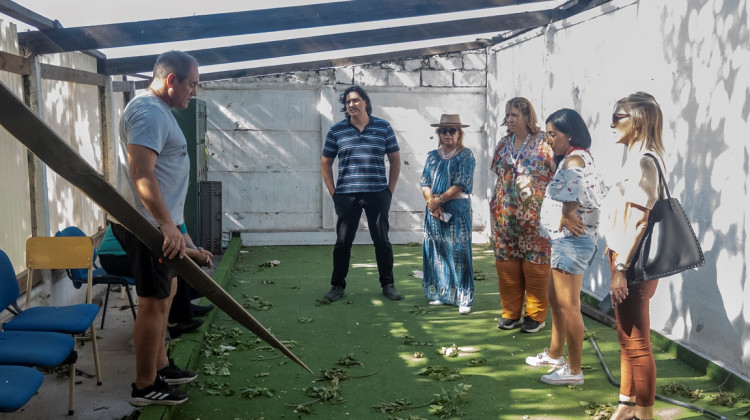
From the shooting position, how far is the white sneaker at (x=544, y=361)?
5.23m

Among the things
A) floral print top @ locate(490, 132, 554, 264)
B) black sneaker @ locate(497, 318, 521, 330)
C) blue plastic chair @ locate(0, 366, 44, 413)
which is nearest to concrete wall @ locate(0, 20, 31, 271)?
blue plastic chair @ locate(0, 366, 44, 413)

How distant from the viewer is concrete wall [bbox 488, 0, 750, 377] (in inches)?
191

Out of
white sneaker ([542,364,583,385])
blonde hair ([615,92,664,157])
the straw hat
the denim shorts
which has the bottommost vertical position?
white sneaker ([542,364,583,385])

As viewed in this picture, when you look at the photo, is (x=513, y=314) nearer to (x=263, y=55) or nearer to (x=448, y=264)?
(x=448, y=264)

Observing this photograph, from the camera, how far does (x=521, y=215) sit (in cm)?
608

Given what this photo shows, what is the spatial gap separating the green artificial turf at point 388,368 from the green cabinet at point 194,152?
2.41 m

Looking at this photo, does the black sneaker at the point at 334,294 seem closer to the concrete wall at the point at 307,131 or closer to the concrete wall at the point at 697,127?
the concrete wall at the point at 697,127

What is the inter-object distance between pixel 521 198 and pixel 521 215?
5.9 inches

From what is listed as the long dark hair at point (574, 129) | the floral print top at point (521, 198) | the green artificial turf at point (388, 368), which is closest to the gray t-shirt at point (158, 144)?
the green artificial turf at point (388, 368)

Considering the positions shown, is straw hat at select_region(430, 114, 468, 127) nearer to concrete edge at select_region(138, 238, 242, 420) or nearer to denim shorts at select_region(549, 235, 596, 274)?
denim shorts at select_region(549, 235, 596, 274)

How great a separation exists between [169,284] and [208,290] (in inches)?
102

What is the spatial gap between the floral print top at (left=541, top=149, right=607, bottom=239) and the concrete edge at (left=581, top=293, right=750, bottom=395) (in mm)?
1355

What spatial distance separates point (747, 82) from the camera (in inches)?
186

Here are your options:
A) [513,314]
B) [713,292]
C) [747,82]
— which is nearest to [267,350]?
[513,314]
